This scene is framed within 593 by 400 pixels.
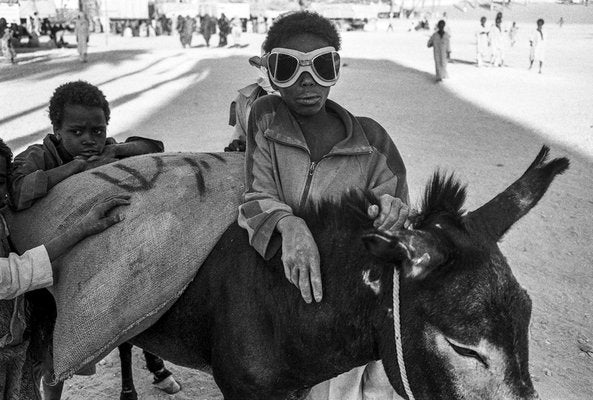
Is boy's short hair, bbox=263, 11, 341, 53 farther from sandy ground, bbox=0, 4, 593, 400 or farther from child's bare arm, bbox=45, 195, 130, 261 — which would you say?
sandy ground, bbox=0, 4, 593, 400

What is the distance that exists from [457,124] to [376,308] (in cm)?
1043

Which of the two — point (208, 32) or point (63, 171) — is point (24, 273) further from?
point (208, 32)

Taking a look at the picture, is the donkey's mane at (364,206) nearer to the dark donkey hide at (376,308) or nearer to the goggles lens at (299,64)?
the dark donkey hide at (376,308)

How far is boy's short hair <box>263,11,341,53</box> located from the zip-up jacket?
0.30m

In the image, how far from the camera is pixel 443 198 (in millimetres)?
1891

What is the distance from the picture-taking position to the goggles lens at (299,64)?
7.21 feet

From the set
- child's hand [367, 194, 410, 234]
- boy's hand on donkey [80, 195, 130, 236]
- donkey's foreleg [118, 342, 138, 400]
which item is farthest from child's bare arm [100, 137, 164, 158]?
child's hand [367, 194, 410, 234]

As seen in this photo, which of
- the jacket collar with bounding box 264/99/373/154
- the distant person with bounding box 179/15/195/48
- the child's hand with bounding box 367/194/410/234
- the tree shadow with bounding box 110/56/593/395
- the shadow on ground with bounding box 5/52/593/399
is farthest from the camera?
the distant person with bounding box 179/15/195/48

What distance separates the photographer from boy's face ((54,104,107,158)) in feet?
9.70

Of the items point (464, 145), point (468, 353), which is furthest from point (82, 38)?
point (468, 353)

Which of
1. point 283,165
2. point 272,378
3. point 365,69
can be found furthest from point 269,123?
point 365,69

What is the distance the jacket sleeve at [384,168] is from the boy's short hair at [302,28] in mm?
418

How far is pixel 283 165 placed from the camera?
223cm

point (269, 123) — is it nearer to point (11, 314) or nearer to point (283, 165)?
point (283, 165)
